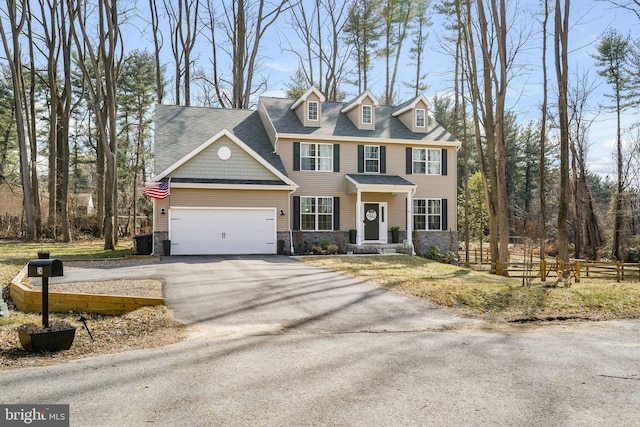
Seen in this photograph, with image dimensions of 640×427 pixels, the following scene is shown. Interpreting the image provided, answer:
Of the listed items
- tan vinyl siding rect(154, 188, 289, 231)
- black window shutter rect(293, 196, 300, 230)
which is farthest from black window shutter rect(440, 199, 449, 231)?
tan vinyl siding rect(154, 188, 289, 231)

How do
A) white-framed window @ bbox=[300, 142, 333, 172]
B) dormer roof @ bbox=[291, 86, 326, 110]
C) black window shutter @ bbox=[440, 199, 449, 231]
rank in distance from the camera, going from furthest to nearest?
black window shutter @ bbox=[440, 199, 449, 231]
dormer roof @ bbox=[291, 86, 326, 110]
white-framed window @ bbox=[300, 142, 333, 172]

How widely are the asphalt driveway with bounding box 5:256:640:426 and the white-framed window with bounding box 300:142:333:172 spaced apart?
13.7m

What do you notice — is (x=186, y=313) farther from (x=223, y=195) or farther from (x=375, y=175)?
(x=375, y=175)

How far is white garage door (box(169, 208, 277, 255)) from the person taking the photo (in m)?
18.7

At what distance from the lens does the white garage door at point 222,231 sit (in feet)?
61.3

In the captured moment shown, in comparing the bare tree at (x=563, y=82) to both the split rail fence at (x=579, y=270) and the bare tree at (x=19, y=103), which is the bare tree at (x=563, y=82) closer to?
the split rail fence at (x=579, y=270)

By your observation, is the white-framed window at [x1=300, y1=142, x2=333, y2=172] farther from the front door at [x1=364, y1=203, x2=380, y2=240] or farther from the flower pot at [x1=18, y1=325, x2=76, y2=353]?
the flower pot at [x1=18, y1=325, x2=76, y2=353]

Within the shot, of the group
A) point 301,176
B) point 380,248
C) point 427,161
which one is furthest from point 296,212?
point 427,161

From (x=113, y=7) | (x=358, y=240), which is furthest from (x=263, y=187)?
(x=113, y=7)

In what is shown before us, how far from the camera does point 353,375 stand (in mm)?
4988

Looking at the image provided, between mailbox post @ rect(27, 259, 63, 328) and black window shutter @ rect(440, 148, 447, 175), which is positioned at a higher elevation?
black window shutter @ rect(440, 148, 447, 175)

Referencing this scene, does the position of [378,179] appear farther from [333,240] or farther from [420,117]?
[420,117]

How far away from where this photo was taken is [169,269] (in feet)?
44.6

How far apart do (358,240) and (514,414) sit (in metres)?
16.7
